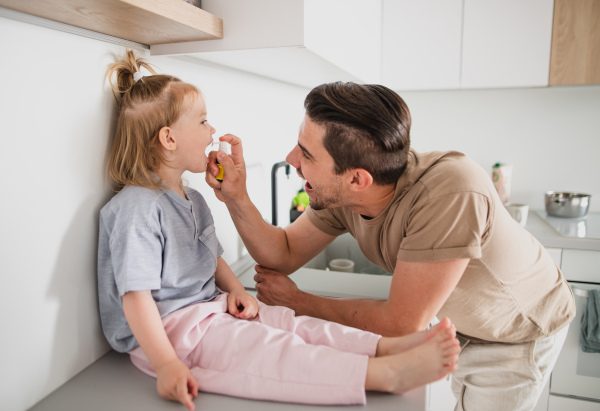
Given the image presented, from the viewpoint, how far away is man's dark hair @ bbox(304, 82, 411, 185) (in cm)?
95

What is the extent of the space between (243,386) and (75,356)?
342 millimetres

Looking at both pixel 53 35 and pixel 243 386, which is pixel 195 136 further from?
pixel 243 386

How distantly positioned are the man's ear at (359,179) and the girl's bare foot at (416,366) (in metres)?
0.37

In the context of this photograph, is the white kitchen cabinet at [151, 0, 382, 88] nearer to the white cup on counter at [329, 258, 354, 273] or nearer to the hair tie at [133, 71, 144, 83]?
the hair tie at [133, 71, 144, 83]

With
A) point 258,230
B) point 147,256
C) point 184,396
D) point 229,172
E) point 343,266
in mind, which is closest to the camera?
point 184,396

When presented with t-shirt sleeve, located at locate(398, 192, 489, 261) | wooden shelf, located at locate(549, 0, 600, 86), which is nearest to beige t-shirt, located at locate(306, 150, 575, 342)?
t-shirt sleeve, located at locate(398, 192, 489, 261)

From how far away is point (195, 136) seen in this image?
3.06 feet

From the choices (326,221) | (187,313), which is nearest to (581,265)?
(326,221)

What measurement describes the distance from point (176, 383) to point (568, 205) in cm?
217

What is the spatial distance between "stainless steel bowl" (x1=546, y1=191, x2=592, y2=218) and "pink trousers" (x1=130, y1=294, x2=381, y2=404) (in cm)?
185

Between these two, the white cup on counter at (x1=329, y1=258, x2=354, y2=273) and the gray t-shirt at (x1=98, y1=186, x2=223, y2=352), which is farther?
the white cup on counter at (x1=329, y1=258, x2=354, y2=273)

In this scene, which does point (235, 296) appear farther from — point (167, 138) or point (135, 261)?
point (167, 138)

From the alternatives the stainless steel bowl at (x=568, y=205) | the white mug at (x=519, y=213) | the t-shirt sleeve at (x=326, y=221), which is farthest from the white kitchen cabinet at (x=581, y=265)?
the t-shirt sleeve at (x=326, y=221)

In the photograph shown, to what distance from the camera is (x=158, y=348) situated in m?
0.75
